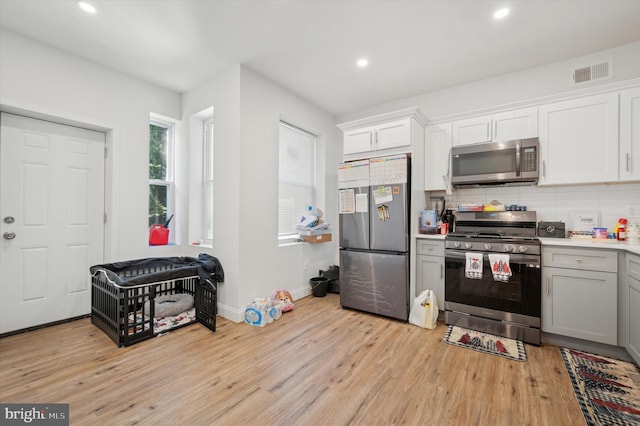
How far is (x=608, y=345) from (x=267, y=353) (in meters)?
2.86

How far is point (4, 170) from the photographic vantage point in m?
2.54

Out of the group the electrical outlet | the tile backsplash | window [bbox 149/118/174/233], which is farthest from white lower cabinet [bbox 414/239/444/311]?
window [bbox 149/118/174/233]

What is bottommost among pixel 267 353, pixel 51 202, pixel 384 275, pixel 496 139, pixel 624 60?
pixel 267 353

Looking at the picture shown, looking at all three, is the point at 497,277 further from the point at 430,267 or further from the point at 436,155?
the point at 436,155

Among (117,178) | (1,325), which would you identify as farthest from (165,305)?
(117,178)

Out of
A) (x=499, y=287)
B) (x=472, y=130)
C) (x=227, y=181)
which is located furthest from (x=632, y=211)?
(x=227, y=181)

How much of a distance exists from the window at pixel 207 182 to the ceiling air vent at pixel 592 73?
4.17 meters

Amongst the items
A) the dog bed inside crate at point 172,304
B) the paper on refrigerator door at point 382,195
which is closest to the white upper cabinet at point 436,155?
the paper on refrigerator door at point 382,195

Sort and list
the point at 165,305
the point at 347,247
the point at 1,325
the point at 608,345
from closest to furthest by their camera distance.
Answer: the point at 608,345 → the point at 1,325 → the point at 165,305 → the point at 347,247

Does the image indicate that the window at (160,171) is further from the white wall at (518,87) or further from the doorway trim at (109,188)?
the white wall at (518,87)

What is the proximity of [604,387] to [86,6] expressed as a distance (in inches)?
186

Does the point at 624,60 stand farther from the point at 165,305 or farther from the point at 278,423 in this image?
the point at 165,305

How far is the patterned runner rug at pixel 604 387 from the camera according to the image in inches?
62.7

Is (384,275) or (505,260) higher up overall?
(505,260)
